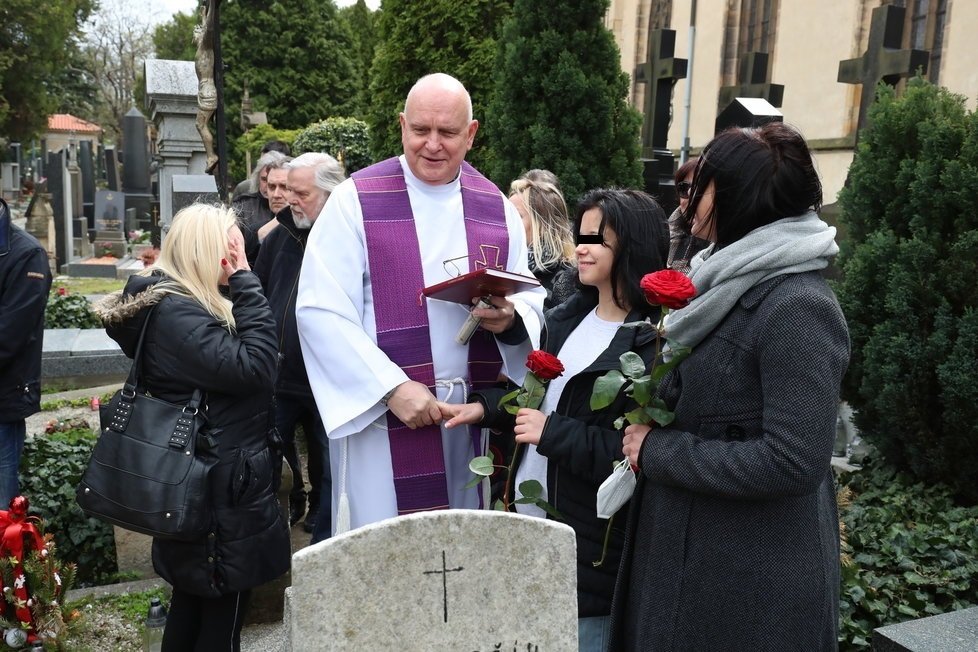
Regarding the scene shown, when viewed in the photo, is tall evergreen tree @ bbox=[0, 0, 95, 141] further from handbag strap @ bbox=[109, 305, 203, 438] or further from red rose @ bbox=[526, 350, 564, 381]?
red rose @ bbox=[526, 350, 564, 381]

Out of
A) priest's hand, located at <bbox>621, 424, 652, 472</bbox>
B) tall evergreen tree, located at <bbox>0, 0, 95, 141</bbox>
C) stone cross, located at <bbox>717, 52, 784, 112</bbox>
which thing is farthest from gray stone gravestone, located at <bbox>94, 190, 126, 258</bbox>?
priest's hand, located at <bbox>621, 424, 652, 472</bbox>

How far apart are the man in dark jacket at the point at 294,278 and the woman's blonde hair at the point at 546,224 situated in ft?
3.11

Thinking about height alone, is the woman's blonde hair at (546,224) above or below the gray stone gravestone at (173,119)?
below

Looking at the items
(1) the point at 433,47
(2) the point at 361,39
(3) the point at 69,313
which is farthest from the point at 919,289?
(2) the point at 361,39

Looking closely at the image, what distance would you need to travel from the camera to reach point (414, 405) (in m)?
2.61

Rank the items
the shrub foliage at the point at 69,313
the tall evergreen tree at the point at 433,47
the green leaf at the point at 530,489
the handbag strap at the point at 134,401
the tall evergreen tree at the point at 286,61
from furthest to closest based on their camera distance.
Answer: the tall evergreen tree at the point at 286,61 → the tall evergreen tree at the point at 433,47 → the shrub foliage at the point at 69,313 → the handbag strap at the point at 134,401 → the green leaf at the point at 530,489

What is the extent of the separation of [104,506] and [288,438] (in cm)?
182

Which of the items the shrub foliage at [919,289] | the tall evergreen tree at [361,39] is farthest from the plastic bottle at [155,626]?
the tall evergreen tree at [361,39]

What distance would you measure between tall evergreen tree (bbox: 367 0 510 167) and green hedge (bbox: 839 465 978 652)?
8.32 metres

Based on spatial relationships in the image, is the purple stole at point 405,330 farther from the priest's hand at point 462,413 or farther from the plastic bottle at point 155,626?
the plastic bottle at point 155,626

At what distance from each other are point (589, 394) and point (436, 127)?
1.04m

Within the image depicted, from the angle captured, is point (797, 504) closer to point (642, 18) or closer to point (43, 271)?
point (43, 271)

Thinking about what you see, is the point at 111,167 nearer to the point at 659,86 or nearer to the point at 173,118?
the point at 173,118

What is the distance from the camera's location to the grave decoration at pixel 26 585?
291 centimetres
